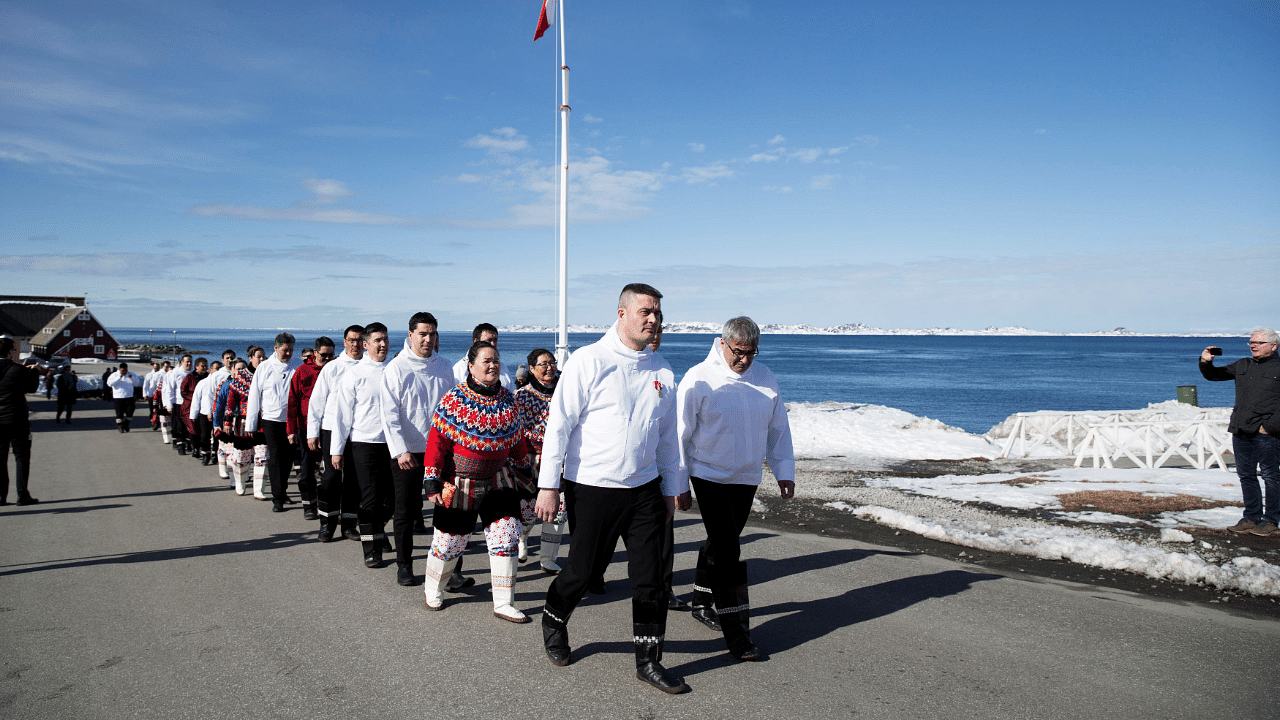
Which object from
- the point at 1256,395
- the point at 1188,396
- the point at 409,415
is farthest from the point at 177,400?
the point at 1188,396

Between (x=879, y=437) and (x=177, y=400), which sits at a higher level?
(x=177, y=400)

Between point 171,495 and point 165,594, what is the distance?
17.2 ft

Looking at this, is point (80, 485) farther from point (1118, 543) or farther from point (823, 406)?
point (823, 406)

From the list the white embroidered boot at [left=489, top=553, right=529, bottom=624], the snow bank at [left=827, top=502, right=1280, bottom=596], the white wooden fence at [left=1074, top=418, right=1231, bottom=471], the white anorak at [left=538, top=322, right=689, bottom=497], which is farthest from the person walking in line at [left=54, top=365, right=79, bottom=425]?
the white wooden fence at [left=1074, top=418, right=1231, bottom=471]

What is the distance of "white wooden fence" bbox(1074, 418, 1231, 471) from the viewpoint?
11.7 metres

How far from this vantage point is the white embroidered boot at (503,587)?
480 cm

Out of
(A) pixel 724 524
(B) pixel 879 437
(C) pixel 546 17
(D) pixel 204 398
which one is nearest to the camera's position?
(A) pixel 724 524

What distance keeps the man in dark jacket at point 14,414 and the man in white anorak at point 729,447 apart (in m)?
8.89

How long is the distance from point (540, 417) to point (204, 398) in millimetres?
9169

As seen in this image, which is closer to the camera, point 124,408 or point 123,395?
point 123,395

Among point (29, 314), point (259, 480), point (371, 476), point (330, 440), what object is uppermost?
point (29, 314)

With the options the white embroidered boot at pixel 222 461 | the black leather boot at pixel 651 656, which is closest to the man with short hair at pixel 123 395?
the white embroidered boot at pixel 222 461

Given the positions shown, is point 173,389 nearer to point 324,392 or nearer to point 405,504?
point 324,392

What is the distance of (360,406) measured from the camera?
6.05m
